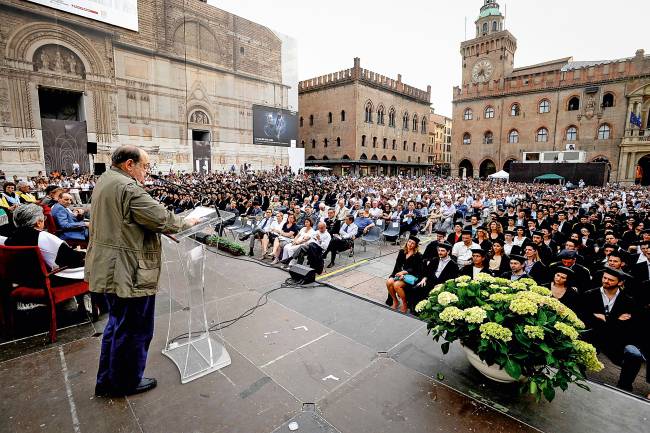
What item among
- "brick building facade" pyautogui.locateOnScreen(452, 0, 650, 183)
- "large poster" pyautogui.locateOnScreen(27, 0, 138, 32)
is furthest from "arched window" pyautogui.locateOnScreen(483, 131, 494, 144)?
"large poster" pyautogui.locateOnScreen(27, 0, 138, 32)

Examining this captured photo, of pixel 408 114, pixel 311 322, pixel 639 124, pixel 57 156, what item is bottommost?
pixel 311 322

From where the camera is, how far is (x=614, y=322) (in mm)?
3744

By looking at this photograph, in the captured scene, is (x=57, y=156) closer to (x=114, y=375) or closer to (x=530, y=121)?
(x=114, y=375)

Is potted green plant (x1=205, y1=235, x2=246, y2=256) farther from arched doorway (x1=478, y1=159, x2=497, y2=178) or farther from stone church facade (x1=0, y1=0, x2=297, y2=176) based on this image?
arched doorway (x1=478, y1=159, x2=497, y2=178)

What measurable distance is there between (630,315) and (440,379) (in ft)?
8.64

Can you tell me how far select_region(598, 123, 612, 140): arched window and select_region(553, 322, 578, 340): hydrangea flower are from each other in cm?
4808

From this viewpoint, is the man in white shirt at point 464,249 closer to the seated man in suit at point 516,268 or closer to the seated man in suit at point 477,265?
the seated man in suit at point 477,265

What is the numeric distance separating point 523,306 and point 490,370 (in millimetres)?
704

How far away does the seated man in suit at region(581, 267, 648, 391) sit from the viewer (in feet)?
10.8

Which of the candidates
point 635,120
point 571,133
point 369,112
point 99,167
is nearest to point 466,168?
point 571,133

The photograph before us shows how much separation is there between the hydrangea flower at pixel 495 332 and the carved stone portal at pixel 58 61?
3169cm

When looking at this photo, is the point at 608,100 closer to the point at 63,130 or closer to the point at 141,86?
the point at 141,86

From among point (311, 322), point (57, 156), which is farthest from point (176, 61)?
point (311, 322)

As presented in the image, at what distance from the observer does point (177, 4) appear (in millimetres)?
29344
